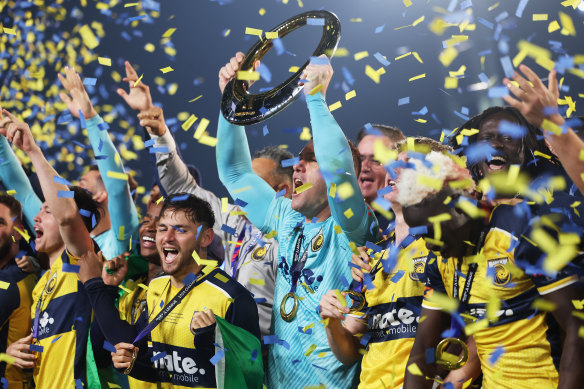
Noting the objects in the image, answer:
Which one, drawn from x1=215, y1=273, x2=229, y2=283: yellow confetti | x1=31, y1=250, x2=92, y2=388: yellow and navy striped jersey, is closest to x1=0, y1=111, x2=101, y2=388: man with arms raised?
x1=31, y1=250, x2=92, y2=388: yellow and navy striped jersey

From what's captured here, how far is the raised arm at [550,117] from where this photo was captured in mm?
1909

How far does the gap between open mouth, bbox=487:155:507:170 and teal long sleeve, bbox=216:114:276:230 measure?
1135 mm

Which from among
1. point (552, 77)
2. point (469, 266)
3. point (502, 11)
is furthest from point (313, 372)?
point (502, 11)

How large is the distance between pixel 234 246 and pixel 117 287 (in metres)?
0.78

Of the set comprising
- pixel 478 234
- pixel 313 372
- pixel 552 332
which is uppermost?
pixel 478 234

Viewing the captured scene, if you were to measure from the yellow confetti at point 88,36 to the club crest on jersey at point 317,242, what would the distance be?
13.5 ft

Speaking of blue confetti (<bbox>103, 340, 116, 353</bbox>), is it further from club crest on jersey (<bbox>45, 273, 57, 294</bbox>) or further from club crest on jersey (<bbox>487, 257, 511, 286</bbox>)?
club crest on jersey (<bbox>487, 257, 511, 286</bbox>)

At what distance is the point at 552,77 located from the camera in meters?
2.17

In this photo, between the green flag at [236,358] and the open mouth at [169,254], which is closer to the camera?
the green flag at [236,358]

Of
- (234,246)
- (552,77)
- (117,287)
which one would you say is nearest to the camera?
(552,77)

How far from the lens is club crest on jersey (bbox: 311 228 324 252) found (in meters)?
2.59

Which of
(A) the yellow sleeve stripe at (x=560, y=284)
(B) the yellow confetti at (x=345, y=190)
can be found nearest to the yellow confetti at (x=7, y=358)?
(B) the yellow confetti at (x=345, y=190)

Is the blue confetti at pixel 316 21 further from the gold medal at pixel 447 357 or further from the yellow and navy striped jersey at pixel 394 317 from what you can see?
the gold medal at pixel 447 357

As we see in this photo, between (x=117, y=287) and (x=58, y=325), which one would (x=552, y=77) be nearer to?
(x=117, y=287)
